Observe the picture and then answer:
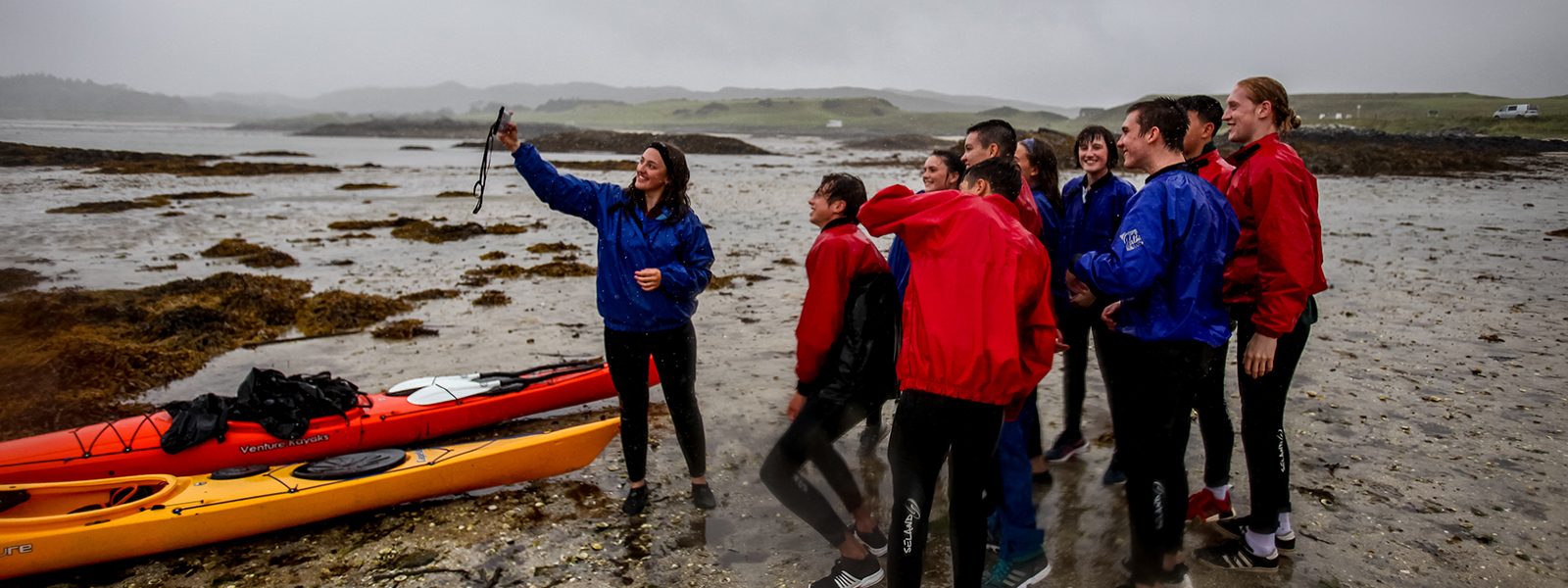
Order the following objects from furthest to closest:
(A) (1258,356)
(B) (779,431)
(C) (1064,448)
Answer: (B) (779,431)
(C) (1064,448)
(A) (1258,356)

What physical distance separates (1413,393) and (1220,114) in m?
4.89

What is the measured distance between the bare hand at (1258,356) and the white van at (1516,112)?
70.6 metres

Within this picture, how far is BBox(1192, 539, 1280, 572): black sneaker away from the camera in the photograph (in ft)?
13.1

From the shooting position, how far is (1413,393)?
6770 millimetres

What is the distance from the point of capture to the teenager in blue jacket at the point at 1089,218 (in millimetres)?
4371

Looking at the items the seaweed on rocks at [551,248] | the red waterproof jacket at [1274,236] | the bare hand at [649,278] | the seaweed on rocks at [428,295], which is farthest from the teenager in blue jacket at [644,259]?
the seaweed on rocks at [551,248]

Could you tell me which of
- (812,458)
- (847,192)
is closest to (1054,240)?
(847,192)

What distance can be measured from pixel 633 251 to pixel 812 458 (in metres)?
1.50

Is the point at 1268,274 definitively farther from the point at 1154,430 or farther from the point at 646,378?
the point at 646,378

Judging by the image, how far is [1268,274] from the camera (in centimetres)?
341

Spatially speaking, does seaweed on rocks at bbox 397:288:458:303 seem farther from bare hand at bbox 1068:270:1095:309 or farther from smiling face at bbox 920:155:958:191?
bare hand at bbox 1068:270:1095:309

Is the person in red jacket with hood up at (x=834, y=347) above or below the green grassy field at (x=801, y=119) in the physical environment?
below

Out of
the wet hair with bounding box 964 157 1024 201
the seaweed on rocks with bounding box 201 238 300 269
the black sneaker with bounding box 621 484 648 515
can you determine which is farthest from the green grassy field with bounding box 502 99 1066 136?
the wet hair with bounding box 964 157 1024 201

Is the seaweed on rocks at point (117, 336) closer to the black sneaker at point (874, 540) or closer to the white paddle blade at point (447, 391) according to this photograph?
the white paddle blade at point (447, 391)
